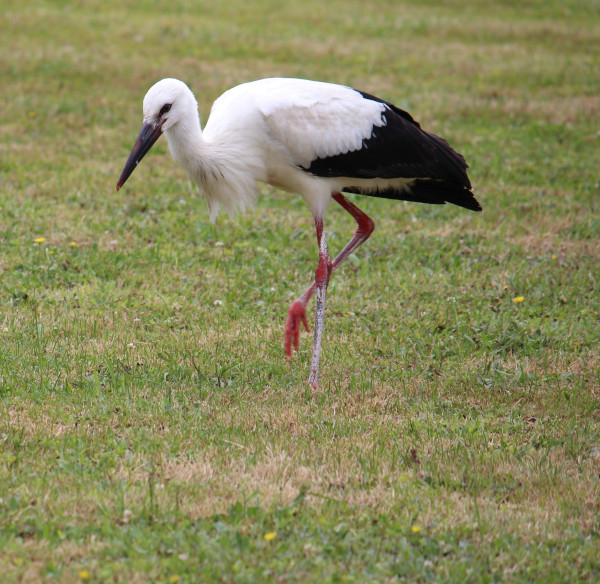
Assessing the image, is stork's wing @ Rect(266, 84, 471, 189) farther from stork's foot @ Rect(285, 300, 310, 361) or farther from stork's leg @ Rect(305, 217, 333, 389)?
stork's foot @ Rect(285, 300, 310, 361)

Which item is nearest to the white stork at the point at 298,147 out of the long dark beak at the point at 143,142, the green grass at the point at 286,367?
the long dark beak at the point at 143,142

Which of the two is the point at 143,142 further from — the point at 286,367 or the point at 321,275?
the point at 286,367

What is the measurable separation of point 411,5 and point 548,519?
45.2 feet

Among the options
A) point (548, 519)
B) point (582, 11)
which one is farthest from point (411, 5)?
point (548, 519)

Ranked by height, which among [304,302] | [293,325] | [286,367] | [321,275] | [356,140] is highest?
[356,140]

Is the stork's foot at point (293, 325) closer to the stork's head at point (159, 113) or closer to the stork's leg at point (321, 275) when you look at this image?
the stork's leg at point (321, 275)

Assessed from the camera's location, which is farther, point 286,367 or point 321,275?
point 321,275

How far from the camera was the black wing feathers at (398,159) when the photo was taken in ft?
16.9

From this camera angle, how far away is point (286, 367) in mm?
5039

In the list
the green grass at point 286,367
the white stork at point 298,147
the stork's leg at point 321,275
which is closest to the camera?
the green grass at point 286,367

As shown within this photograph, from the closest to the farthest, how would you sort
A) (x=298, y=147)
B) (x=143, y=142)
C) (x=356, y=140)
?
1. (x=143, y=142)
2. (x=298, y=147)
3. (x=356, y=140)

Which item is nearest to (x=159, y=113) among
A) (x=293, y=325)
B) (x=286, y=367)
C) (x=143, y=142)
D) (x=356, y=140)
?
(x=143, y=142)

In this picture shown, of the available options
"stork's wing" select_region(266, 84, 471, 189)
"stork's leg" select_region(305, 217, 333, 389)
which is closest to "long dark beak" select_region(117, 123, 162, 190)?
"stork's wing" select_region(266, 84, 471, 189)

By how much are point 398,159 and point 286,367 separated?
145 centimetres
